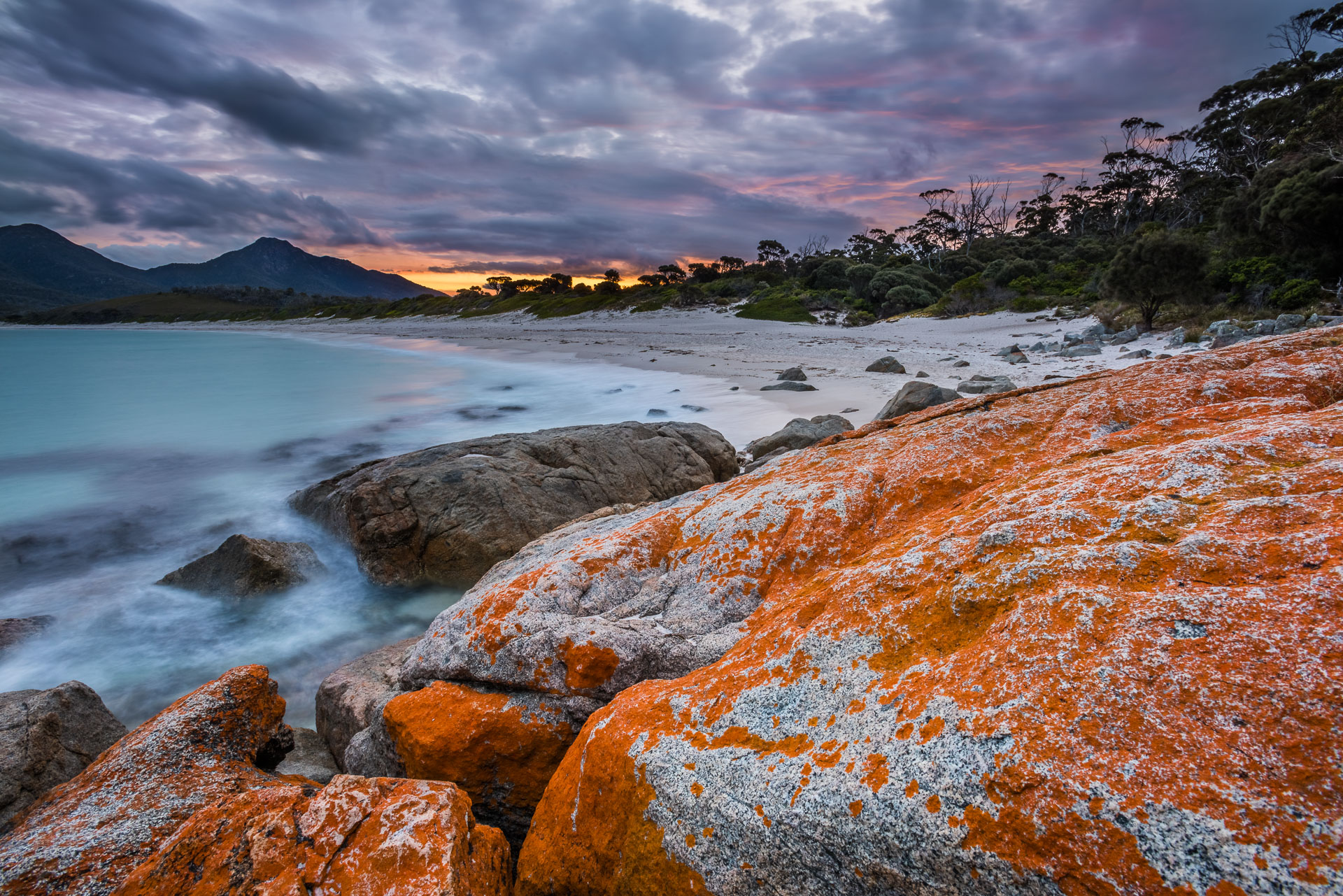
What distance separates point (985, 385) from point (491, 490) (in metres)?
13.0

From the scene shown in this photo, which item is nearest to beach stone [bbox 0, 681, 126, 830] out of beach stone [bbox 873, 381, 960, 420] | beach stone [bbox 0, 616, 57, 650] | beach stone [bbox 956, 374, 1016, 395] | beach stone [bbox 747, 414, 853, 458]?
beach stone [bbox 0, 616, 57, 650]

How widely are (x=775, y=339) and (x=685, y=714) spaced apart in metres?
36.0

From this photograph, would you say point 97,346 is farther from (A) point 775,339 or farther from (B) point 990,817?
(B) point 990,817

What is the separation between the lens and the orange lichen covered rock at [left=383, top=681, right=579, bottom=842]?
345cm

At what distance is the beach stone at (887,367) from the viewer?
21484 mm

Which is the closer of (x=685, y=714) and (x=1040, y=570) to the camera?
(x=1040, y=570)

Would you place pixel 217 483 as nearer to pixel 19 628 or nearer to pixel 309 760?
pixel 19 628

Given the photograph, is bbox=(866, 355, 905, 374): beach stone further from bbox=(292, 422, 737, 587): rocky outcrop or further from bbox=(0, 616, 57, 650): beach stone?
bbox=(0, 616, 57, 650): beach stone

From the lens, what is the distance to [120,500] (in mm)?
14734

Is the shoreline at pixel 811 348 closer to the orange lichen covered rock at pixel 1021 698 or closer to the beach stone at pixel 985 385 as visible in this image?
the beach stone at pixel 985 385

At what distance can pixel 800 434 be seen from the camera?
1166cm

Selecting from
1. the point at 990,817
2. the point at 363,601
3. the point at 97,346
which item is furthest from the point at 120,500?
the point at 97,346

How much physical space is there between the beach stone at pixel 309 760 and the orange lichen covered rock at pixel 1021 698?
211cm

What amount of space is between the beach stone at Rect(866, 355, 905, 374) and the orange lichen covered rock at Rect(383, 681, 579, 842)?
20.4 m
